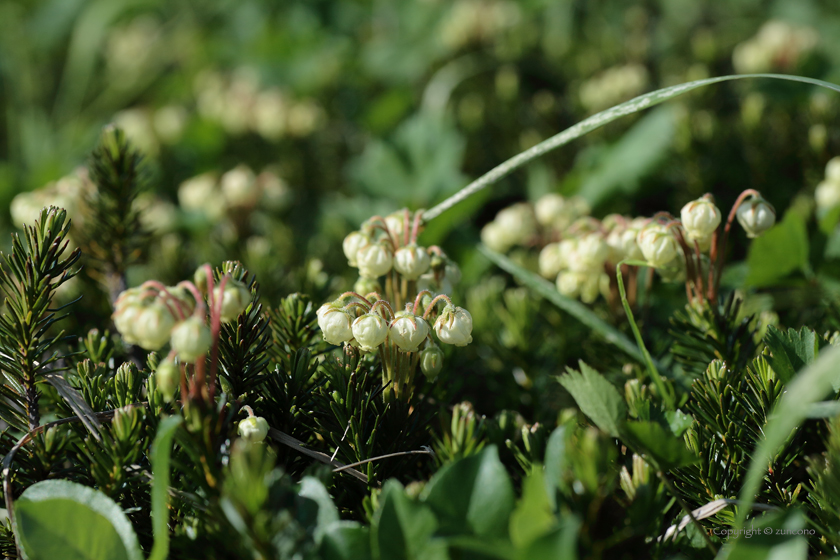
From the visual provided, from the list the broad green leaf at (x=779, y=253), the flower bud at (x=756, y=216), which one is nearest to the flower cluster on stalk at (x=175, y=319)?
the flower bud at (x=756, y=216)

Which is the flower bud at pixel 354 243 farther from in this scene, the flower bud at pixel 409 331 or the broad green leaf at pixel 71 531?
the broad green leaf at pixel 71 531

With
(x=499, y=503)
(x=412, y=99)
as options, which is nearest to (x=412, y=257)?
(x=499, y=503)

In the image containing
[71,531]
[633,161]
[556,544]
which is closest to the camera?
[556,544]

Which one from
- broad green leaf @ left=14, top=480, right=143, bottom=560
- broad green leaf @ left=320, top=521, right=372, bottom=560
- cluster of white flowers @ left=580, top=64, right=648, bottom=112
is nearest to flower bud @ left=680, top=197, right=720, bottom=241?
broad green leaf @ left=320, top=521, right=372, bottom=560

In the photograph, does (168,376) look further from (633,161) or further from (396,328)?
(633,161)

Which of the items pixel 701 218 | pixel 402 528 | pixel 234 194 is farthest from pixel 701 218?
pixel 234 194

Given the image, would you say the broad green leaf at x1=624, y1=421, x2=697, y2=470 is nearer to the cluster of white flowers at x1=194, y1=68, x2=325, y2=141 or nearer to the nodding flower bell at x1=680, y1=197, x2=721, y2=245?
the nodding flower bell at x1=680, y1=197, x2=721, y2=245
